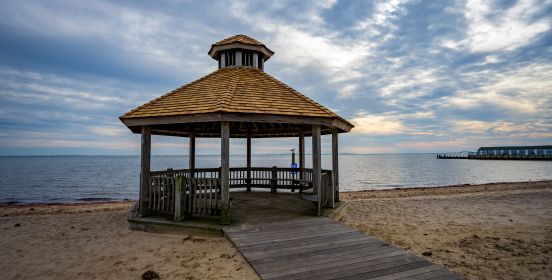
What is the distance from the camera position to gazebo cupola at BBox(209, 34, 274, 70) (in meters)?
10.8

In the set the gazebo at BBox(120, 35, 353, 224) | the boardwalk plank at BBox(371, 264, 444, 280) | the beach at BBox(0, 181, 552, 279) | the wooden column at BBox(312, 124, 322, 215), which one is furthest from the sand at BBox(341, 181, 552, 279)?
the gazebo at BBox(120, 35, 353, 224)

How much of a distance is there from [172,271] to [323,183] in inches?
201

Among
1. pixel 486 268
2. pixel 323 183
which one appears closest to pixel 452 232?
pixel 486 268

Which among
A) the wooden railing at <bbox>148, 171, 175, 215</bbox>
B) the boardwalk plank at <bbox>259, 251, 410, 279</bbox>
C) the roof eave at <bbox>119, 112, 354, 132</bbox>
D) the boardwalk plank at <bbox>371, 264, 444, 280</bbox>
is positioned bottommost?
the boardwalk plank at <bbox>371, 264, 444, 280</bbox>

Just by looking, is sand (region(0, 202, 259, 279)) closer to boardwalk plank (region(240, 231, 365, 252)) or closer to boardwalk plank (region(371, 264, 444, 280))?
boardwalk plank (region(240, 231, 365, 252))

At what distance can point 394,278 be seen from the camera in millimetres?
4277

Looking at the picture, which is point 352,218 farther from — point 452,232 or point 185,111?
point 185,111

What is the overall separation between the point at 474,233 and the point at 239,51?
31.6 ft

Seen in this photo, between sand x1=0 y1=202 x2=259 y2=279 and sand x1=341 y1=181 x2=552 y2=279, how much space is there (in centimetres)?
448

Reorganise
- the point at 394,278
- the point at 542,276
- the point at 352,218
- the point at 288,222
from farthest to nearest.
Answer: the point at 352,218 → the point at 288,222 → the point at 542,276 → the point at 394,278

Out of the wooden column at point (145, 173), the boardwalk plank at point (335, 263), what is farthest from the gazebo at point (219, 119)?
the boardwalk plank at point (335, 263)

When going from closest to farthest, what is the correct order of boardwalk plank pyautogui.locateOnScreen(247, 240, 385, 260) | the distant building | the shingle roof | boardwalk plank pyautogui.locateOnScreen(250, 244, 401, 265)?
boardwalk plank pyautogui.locateOnScreen(250, 244, 401, 265)
boardwalk plank pyautogui.locateOnScreen(247, 240, 385, 260)
the shingle roof
the distant building

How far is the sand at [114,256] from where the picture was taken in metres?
5.36

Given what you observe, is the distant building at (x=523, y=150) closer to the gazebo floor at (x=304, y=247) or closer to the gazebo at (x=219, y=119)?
the gazebo at (x=219, y=119)
